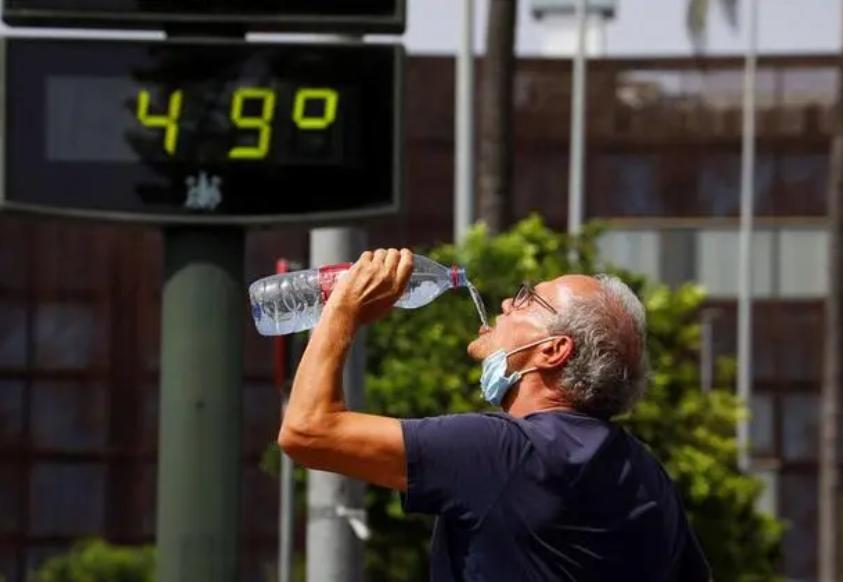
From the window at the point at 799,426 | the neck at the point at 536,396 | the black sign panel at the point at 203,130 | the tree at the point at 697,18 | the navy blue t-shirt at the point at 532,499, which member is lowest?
the window at the point at 799,426

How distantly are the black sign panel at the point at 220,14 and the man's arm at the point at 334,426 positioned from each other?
14.1 ft

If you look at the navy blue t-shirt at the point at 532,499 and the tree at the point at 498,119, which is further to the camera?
the tree at the point at 498,119

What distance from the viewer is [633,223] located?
52719mm

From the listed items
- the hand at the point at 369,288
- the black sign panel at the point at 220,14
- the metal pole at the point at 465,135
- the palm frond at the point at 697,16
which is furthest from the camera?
the palm frond at the point at 697,16

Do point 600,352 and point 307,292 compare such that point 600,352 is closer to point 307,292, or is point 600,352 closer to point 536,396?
point 536,396

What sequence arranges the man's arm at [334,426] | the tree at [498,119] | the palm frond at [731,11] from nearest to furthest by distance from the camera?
the man's arm at [334,426]
the tree at [498,119]
the palm frond at [731,11]

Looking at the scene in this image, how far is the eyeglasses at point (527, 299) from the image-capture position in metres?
5.30

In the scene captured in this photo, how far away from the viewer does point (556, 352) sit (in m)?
5.27

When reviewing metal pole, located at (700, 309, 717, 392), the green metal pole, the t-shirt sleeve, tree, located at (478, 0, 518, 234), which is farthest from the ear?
metal pole, located at (700, 309, 717, 392)

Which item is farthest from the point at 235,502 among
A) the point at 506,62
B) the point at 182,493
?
the point at 506,62

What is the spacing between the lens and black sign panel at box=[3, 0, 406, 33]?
9.41 metres

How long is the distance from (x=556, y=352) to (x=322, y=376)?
1.43 ft

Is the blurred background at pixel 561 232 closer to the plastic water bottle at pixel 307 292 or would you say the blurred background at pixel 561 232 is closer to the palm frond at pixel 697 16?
the palm frond at pixel 697 16

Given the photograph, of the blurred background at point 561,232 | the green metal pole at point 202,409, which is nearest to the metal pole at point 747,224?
the blurred background at point 561,232
